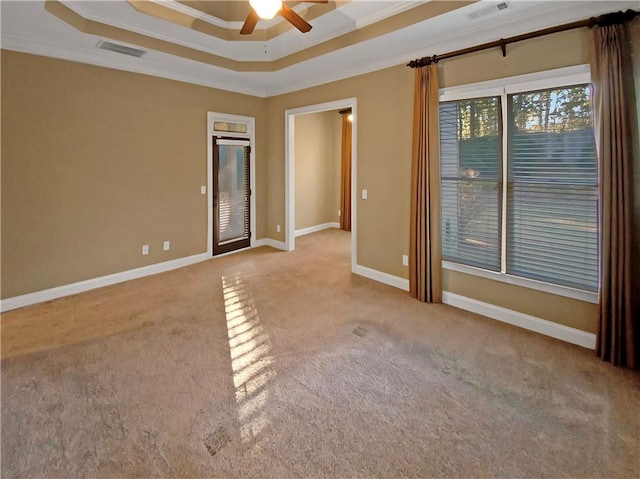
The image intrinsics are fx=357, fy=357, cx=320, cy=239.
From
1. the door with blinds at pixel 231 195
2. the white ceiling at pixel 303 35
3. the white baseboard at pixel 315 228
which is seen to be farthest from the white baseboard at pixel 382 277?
the white baseboard at pixel 315 228

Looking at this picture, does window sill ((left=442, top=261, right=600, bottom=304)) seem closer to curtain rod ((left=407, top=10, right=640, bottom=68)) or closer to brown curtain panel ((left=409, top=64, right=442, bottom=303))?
brown curtain panel ((left=409, top=64, right=442, bottom=303))

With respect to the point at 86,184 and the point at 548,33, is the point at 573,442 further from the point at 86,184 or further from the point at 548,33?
the point at 86,184

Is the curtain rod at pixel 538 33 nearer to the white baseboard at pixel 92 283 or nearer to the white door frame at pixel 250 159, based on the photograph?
the white door frame at pixel 250 159

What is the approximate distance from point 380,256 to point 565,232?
2.12 m

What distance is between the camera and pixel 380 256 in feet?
15.5

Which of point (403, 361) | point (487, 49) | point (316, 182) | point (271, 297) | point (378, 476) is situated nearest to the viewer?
point (378, 476)

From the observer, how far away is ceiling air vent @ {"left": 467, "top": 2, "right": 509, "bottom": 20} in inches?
118

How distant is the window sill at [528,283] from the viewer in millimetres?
3050

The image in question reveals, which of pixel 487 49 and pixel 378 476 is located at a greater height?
pixel 487 49

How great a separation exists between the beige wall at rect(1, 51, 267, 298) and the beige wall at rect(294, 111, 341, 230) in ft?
8.20

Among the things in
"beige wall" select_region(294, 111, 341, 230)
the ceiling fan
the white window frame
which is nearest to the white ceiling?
the white window frame

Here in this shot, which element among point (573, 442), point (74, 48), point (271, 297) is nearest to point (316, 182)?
point (271, 297)

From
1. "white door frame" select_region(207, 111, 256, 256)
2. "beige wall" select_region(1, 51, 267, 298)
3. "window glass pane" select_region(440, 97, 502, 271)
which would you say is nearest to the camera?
"window glass pane" select_region(440, 97, 502, 271)

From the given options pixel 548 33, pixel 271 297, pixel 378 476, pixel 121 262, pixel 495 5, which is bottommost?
pixel 378 476
